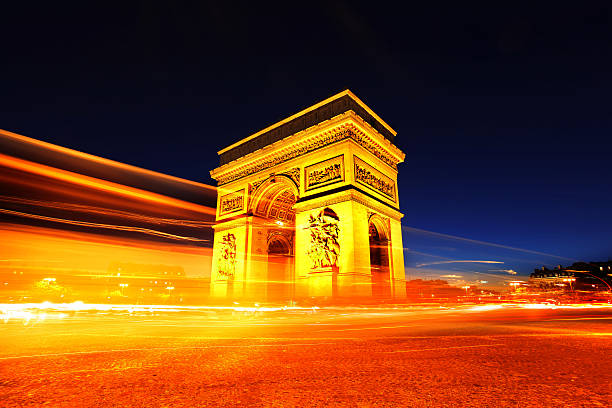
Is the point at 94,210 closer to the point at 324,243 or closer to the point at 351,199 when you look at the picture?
the point at 324,243

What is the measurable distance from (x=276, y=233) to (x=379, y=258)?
21.8 ft

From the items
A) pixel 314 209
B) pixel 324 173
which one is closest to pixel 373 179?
pixel 324 173

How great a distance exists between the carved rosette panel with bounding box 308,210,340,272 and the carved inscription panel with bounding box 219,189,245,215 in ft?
20.6

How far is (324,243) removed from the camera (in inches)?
575

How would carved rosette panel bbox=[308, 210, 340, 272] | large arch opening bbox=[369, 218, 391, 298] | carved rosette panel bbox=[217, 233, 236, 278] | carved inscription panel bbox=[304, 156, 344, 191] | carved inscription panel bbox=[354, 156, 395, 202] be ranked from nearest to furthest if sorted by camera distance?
carved rosette panel bbox=[308, 210, 340, 272]
carved inscription panel bbox=[304, 156, 344, 191]
carved inscription panel bbox=[354, 156, 395, 202]
large arch opening bbox=[369, 218, 391, 298]
carved rosette panel bbox=[217, 233, 236, 278]

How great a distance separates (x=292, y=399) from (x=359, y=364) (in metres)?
1.02

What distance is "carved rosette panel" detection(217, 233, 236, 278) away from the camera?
18797 mm

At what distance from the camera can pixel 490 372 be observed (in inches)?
83.9

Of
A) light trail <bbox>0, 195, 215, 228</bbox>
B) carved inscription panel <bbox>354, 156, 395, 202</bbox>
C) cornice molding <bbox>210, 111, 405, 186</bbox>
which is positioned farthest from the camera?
cornice molding <bbox>210, 111, 405, 186</bbox>

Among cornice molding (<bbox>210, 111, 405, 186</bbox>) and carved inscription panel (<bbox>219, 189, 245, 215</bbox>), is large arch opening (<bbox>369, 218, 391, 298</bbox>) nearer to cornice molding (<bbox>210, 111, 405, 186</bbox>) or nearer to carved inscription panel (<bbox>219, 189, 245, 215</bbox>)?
cornice molding (<bbox>210, 111, 405, 186</bbox>)

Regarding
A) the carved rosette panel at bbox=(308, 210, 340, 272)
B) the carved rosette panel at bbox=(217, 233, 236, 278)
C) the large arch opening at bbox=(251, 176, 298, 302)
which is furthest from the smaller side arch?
the carved rosette panel at bbox=(308, 210, 340, 272)

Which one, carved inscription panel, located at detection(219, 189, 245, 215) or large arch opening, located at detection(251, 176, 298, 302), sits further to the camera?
carved inscription panel, located at detection(219, 189, 245, 215)

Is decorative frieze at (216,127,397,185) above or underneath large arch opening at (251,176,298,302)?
above

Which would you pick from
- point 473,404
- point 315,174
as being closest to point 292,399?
point 473,404
